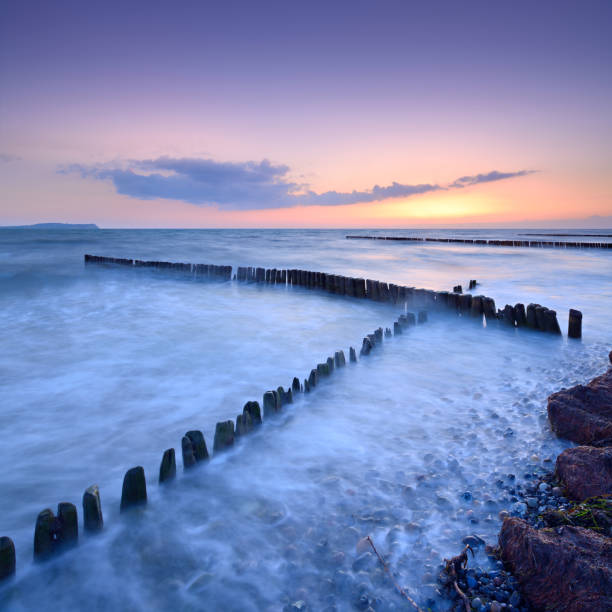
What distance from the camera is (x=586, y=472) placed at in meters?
2.44

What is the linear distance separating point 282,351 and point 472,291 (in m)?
9.03

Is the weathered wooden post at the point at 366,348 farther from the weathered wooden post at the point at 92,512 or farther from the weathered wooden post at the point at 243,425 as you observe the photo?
the weathered wooden post at the point at 92,512

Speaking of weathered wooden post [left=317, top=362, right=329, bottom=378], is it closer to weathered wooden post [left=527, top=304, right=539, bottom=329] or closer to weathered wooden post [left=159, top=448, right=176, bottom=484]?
weathered wooden post [left=159, top=448, right=176, bottom=484]

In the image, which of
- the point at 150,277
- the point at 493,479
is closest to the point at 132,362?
the point at 493,479

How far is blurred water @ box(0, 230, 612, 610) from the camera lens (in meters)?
2.17

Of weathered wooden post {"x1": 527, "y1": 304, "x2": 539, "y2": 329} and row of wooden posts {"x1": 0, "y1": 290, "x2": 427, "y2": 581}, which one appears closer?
row of wooden posts {"x1": 0, "y1": 290, "x2": 427, "y2": 581}

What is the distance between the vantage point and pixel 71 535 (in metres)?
2.31

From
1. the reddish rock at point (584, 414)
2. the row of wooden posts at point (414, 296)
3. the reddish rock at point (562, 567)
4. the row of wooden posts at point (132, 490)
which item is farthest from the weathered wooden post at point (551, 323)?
the reddish rock at point (562, 567)

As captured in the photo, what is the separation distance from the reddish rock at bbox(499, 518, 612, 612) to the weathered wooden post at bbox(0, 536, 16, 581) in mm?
2698

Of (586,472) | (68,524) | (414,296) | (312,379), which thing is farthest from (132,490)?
(414,296)

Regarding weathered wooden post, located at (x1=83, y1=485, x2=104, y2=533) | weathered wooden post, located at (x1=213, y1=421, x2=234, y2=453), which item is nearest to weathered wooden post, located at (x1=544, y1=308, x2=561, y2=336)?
weathered wooden post, located at (x1=213, y1=421, x2=234, y2=453)

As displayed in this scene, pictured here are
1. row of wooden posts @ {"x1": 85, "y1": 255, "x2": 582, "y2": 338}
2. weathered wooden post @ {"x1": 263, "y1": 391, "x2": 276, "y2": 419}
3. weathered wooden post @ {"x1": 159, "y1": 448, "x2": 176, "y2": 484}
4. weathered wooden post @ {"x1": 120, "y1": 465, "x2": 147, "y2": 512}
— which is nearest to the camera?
weathered wooden post @ {"x1": 120, "y1": 465, "x2": 147, "y2": 512}

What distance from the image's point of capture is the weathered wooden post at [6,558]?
2.02 m

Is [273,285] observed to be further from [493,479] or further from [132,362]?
[493,479]
